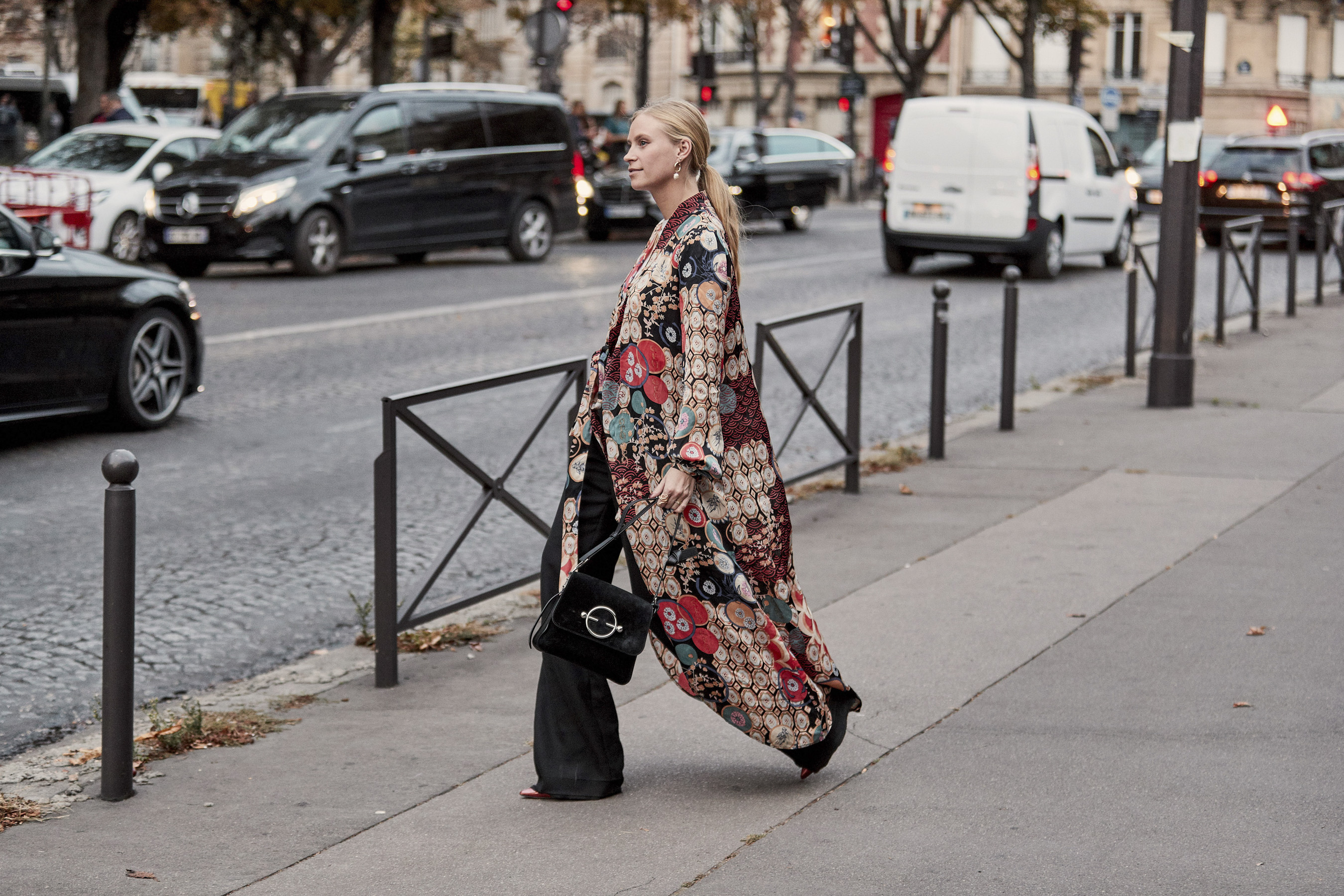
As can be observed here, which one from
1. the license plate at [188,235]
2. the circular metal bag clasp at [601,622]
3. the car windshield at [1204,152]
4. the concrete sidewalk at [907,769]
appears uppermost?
the car windshield at [1204,152]

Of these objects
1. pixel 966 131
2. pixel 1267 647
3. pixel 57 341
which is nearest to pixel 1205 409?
pixel 1267 647

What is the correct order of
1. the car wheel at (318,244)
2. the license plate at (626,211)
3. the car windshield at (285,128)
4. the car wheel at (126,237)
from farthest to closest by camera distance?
the license plate at (626,211) < the car wheel at (126,237) < the car windshield at (285,128) < the car wheel at (318,244)

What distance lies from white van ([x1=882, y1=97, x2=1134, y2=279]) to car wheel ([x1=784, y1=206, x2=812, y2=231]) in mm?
7095

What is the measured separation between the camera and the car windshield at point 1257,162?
24828mm

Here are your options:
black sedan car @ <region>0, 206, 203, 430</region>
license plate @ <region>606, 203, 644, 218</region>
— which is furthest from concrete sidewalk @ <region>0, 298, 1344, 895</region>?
license plate @ <region>606, 203, 644, 218</region>

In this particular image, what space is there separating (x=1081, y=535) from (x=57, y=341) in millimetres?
5095

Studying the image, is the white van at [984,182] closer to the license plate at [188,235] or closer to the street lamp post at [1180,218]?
the license plate at [188,235]

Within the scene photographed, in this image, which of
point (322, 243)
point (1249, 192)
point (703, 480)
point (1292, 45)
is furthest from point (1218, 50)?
point (703, 480)

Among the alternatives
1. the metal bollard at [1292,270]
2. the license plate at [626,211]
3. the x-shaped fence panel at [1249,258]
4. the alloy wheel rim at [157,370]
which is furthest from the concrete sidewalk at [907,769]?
the license plate at [626,211]

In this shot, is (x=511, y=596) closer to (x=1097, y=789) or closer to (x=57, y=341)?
(x=1097, y=789)

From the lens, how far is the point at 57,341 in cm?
891

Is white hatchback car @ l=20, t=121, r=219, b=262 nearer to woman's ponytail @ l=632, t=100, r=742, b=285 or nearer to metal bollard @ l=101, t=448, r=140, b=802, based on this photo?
metal bollard @ l=101, t=448, r=140, b=802

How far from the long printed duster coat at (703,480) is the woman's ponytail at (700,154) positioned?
0.14ft

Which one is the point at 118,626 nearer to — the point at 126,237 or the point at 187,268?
the point at 187,268
